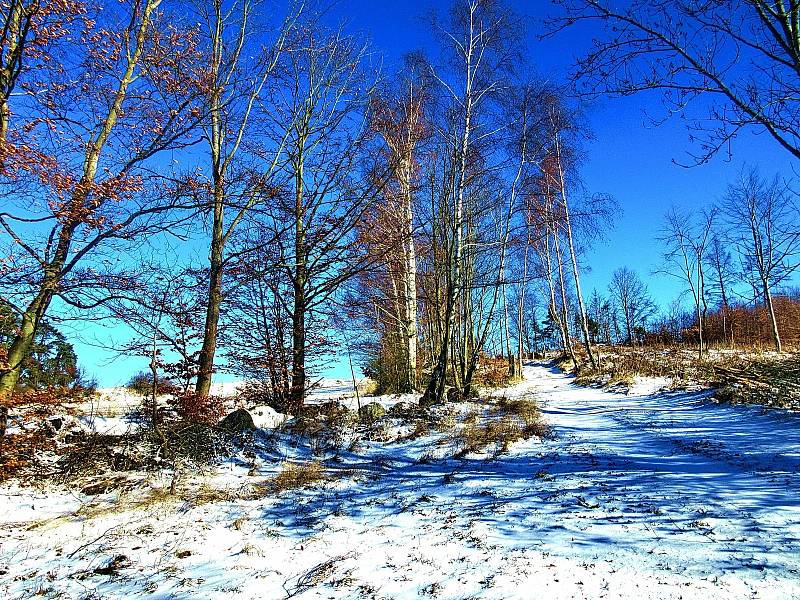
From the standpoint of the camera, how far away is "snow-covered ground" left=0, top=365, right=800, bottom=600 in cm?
296

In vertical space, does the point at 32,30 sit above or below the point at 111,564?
above

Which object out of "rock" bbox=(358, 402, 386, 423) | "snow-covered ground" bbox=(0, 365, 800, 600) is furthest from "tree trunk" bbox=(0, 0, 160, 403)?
"rock" bbox=(358, 402, 386, 423)

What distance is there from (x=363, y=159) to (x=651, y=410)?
28.0ft

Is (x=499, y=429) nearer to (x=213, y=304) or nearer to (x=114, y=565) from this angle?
(x=213, y=304)

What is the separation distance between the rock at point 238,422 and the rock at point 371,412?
7.57ft

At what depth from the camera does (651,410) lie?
360 inches

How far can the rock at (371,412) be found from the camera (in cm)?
950

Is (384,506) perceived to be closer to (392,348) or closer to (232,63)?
(232,63)

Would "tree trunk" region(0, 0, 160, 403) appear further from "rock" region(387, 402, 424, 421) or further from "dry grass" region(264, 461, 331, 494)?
"rock" region(387, 402, 424, 421)

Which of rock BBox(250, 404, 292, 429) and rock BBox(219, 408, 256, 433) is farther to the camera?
rock BBox(250, 404, 292, 429)

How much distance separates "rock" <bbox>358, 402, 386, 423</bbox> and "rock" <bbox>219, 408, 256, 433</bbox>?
2307 mm

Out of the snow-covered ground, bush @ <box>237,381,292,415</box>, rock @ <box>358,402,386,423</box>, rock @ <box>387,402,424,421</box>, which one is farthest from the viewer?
rock @ <box>387,402,424,421</box>

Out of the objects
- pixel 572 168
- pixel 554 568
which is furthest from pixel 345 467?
pixel 572 168

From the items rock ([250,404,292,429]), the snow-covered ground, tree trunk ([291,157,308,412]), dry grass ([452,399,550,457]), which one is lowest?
the snow-covered ground
